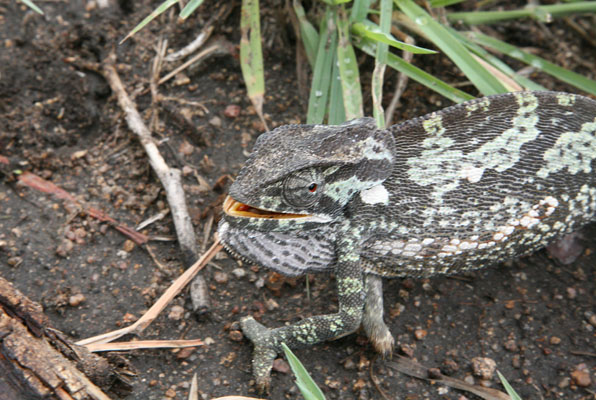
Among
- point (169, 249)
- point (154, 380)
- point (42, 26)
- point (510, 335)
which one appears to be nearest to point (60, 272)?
point (169, 249)

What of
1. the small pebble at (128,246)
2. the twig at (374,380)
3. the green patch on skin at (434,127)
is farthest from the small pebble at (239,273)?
the green patch on skin at (434,127)

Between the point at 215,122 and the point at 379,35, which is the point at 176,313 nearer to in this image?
the point at 215,122

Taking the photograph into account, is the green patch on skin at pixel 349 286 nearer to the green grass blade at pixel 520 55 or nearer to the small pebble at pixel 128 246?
the small pebble at pixel 128 246

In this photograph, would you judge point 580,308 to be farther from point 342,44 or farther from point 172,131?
point 172,131

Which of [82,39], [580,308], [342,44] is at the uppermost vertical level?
[82,39]

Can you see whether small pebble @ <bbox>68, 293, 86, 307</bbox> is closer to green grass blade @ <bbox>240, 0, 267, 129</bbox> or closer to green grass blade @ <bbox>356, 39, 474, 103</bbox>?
green grass blade @ <bbox>240, 0, 267, 129</bbox>

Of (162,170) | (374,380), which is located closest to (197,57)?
(162,170)
